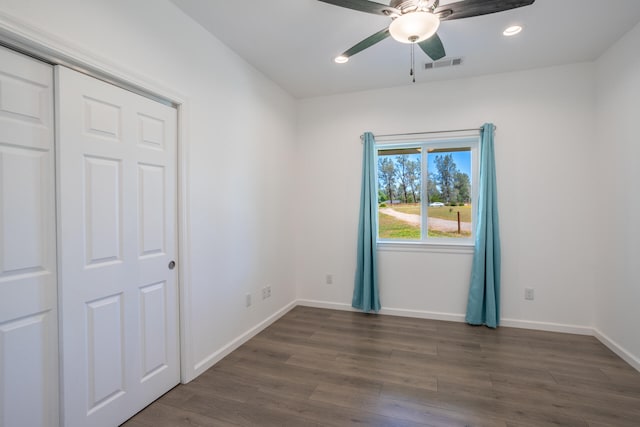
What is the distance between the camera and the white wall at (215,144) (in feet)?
5.84

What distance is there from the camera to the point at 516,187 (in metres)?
3.36

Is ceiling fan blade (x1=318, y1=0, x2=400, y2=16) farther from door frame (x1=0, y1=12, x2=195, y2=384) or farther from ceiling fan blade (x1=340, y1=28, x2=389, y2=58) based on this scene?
door frame (x1=0, y1=12, x2=195, y2=384)

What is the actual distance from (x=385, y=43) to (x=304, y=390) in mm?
2992

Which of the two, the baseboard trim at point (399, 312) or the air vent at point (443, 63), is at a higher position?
the air vent at point (443, 63)

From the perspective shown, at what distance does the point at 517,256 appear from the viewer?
11.0 feet

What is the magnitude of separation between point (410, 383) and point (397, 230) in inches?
78.3

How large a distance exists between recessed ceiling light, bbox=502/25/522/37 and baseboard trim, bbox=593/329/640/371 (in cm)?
287

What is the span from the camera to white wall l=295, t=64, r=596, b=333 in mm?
3193

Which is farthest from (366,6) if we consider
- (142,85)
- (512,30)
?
(512,30)

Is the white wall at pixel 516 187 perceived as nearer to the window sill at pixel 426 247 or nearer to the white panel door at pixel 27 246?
the window sill at pixel 426 247

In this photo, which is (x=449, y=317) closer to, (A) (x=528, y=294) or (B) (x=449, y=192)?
(A) (x=528, y=294)

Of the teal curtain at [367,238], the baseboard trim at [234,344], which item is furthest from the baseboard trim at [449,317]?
the baseboard trim at [234,344]

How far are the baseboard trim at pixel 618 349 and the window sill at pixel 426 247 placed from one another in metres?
1.38

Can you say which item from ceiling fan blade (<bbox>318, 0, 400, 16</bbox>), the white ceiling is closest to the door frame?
the white ceiling
